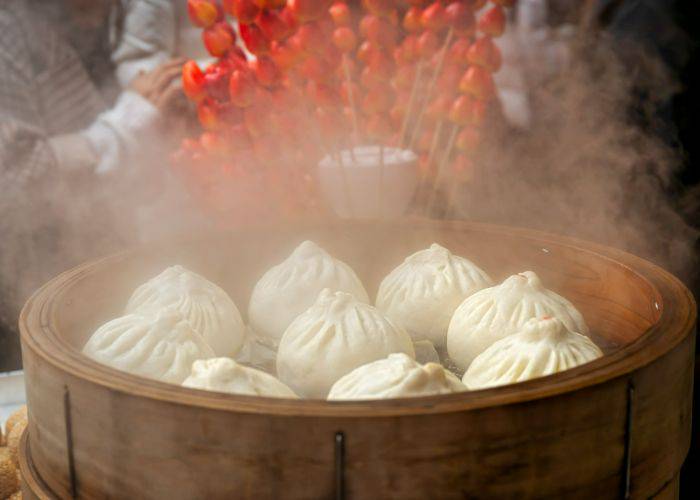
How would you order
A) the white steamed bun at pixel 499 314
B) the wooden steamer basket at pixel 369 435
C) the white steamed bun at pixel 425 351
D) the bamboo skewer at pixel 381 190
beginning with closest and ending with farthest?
the wooden steamer basket at pixel 369 435
the white steamed bun at pixel 499 314
the white steamed bun at pixel 425 351
the bamboo skewer at pixel 381 190

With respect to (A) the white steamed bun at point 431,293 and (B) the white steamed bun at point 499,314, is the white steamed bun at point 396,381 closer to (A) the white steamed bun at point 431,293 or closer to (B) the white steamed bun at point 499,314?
(B) the white steamed bun at point 499,314

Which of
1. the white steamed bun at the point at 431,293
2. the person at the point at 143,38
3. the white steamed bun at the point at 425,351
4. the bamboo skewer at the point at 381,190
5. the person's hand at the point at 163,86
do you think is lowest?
the white steamed bun at the point at 425,351

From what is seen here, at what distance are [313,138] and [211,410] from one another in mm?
1460

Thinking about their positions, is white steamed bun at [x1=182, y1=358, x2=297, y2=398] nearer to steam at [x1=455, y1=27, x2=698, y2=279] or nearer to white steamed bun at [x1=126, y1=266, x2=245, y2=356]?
white steamed bun at [x1=126, y1=266, x2=245, y2=356]

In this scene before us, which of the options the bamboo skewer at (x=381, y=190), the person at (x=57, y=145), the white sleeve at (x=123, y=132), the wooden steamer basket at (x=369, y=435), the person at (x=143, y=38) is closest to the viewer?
the wooden steamer basket at (x=369, y=435)

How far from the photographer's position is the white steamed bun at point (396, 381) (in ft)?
4.41

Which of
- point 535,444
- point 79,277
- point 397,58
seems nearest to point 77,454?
point 79,277

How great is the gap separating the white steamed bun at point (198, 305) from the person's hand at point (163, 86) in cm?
187

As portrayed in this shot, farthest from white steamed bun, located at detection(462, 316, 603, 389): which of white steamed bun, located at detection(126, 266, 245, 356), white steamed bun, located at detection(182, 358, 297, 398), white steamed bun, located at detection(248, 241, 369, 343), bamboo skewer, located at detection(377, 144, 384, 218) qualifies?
bamboo skewer, located at detection(377, 144, 384, 218)

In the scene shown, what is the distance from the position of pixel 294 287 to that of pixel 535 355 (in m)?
0.76

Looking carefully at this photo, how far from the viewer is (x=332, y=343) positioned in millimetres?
1687

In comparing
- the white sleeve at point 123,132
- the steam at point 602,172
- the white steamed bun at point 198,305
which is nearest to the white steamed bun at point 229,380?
the white steamed bun at point 198,305

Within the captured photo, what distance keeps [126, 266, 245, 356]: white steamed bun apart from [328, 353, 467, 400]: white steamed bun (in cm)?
56

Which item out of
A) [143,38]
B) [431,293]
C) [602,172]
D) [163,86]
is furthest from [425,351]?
[143,38]
